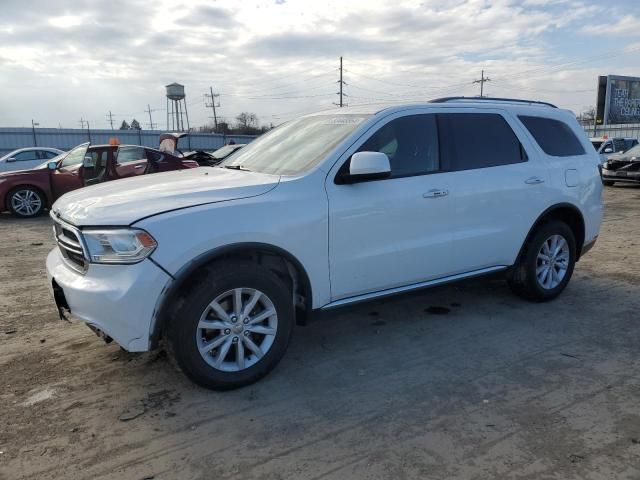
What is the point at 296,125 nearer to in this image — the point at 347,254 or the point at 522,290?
the point at 347,254

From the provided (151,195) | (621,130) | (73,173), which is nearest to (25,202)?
(73,173)

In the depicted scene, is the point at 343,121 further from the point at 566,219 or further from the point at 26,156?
the point at 26,156

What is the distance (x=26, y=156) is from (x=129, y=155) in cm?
706

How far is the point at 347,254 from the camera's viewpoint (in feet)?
12.1

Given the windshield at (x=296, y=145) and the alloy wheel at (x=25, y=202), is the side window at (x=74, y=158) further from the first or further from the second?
the windshield at (x=296, y=145)

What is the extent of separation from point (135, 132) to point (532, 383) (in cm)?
3694

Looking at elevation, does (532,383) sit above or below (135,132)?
below

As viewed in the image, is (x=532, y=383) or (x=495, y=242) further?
(x=495, y=242)

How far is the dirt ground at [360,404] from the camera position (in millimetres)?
2686

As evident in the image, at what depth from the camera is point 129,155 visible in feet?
38.1

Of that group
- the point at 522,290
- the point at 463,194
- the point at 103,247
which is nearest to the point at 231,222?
the point at 103,247

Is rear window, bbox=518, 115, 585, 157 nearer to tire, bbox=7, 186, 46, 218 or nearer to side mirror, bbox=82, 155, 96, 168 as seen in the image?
side mirror, bbox=82, 155, 96, 168

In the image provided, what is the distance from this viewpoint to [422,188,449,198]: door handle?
404cm

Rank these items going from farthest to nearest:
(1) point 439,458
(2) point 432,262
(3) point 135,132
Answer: (3) point 135,132
(2) point 432,262
(1) point 439,458
